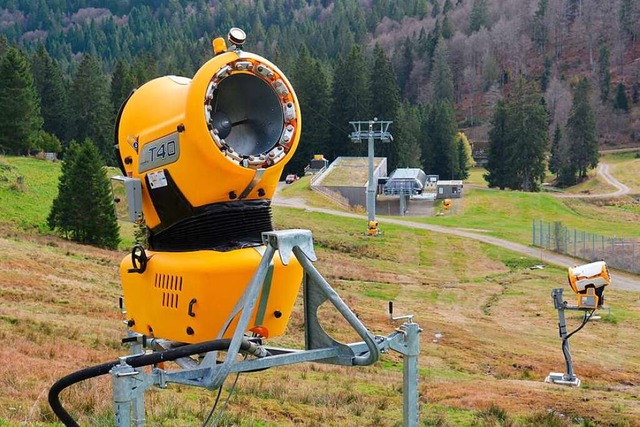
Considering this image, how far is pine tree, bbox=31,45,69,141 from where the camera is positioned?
88.7 meters

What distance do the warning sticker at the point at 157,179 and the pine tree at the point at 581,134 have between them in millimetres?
103914

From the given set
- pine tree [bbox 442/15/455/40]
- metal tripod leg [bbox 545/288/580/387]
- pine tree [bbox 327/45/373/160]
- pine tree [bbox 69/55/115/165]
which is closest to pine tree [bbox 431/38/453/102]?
pine tree [bbox 442/15/455/40]

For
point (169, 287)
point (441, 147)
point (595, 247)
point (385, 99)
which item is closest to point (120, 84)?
point (385, 99)

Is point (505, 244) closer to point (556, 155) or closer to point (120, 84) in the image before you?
point (120, 84)

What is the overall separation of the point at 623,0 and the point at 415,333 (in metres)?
179

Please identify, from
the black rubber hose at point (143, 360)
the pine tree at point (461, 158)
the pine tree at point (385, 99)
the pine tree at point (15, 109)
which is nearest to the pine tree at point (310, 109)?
the pine tree at point (385, 99)

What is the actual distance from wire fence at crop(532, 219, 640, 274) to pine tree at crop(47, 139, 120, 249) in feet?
93.8

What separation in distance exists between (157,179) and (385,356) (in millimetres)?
14094

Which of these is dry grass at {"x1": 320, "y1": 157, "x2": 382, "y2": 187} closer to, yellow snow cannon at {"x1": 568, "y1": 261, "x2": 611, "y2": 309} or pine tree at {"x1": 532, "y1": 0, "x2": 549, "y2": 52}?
yellow snow cannon at {"x1": 568, "y1": 261, "x2": 611, "y2": 309}

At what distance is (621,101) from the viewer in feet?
470

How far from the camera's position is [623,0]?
16562 centimetres

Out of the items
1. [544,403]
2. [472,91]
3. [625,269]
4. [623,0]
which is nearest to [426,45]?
[472,91]

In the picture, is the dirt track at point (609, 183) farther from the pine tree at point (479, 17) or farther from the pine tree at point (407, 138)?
the pine tree at point (479, 17)

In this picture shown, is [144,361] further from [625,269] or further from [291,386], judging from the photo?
[625,269]
